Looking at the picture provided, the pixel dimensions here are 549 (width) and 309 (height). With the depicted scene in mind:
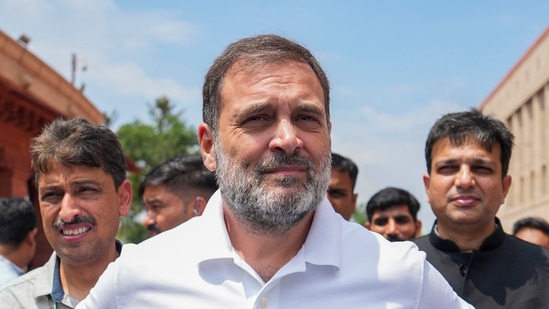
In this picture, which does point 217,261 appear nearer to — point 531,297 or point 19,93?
point 531,297

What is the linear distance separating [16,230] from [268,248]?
403 centimetres

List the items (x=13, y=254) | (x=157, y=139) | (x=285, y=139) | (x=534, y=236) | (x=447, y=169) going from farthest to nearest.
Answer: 1. (x=157, y=139)
2. (x=534, y=236)
3. (x=13, y=254)
4. (x=447, y=169)
5. (x=285, y=139)

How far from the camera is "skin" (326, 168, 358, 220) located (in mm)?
6045

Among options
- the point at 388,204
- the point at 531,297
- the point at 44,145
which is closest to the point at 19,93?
the point at 388,204

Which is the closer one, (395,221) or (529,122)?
(395,221)

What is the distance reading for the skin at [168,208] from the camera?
5914 mm

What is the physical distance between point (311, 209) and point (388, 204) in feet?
15.8

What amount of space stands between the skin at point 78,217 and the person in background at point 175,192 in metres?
2.25

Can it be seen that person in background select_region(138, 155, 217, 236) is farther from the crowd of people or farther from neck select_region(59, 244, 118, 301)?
the crowd of people

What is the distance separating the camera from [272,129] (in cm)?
230

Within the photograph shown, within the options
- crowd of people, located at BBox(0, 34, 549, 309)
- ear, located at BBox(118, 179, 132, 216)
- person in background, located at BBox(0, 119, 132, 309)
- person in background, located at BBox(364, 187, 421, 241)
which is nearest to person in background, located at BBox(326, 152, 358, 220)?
person in background, located at BBox(364, 187, 421, 241)

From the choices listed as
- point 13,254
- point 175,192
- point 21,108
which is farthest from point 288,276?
point 21,108

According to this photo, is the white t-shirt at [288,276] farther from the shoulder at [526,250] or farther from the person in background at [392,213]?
the person in background at [392,213]

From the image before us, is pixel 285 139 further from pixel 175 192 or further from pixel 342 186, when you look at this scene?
pixel 342 186
